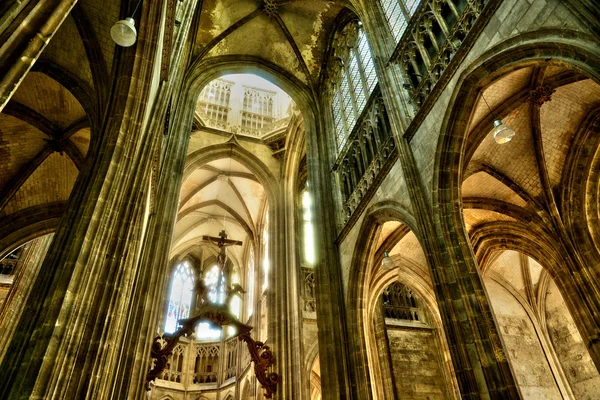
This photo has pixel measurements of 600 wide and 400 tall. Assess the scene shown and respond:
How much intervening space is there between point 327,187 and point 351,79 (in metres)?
3.49

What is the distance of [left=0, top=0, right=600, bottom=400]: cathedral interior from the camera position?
5.36m

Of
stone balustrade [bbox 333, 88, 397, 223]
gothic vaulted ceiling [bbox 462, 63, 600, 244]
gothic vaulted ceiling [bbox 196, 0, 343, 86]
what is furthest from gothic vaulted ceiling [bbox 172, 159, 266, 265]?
gothic vaulted ceiling [bbox 462, 63, 600, 244]

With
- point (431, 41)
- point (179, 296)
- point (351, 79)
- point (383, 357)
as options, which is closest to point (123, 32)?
point (431, 41)

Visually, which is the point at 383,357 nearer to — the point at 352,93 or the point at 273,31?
the point at 352,93

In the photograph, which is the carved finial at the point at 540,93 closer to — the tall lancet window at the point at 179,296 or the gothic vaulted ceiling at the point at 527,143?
the gothic vaulted ceiling at the point at 527,143

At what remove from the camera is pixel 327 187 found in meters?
13.1

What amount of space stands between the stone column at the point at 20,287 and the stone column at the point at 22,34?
1110 centimetres

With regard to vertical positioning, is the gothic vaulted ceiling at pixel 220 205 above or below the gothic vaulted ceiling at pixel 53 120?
above

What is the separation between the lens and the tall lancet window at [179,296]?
25.6m

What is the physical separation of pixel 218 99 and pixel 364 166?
493 inches

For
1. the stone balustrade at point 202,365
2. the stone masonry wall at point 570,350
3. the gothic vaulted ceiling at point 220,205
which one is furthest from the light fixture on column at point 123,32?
the stone balustrade at point 202,365

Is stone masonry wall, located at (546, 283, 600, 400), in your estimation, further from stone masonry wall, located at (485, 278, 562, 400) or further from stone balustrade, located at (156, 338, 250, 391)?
stone balustrade, located at (156, 338, 250, 391)

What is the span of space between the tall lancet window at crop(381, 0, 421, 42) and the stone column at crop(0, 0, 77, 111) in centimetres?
803

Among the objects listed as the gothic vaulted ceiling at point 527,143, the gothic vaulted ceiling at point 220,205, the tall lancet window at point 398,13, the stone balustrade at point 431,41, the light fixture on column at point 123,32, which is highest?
the gothic vaulted ceiling at point 220,205
